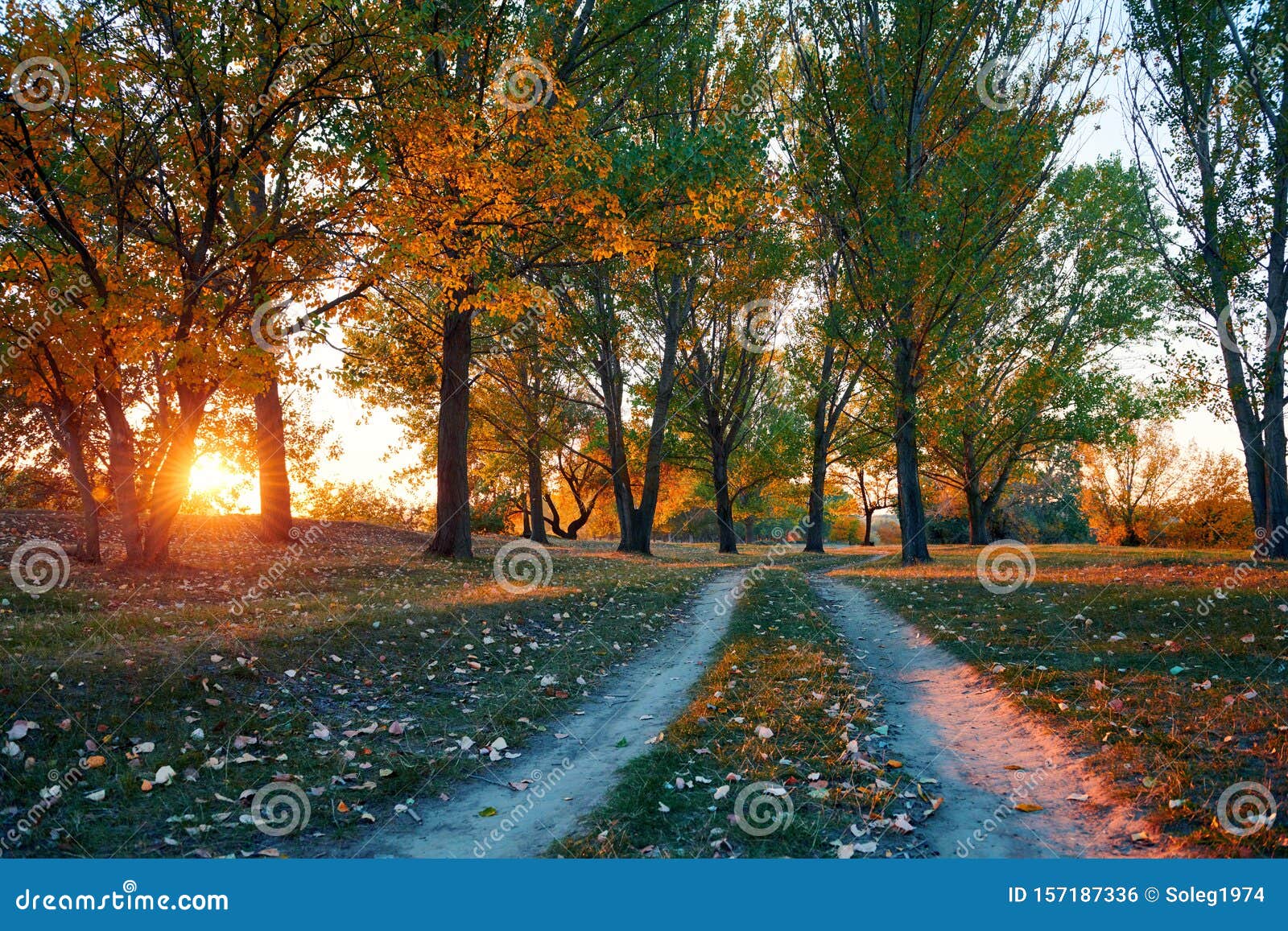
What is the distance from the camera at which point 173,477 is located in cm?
1294

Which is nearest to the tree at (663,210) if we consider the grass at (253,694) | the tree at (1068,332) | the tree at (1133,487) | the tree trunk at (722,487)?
the tree trunk at (722,487)

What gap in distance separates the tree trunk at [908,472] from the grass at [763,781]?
591 inches

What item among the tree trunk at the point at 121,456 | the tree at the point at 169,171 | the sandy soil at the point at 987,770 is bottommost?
the sandy soil at the point at 987,770

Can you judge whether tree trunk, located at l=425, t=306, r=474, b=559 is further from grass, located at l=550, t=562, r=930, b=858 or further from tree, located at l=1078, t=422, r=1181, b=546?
tree, located at l=1078, t=422, r=1181, b=546

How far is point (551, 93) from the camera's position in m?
16.6

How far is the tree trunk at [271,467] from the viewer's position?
20.1m

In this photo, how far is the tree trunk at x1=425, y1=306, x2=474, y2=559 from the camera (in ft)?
61.9

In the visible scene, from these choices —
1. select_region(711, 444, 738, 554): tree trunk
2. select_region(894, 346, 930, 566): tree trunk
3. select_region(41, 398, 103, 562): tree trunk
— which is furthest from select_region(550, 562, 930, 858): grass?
select_region(711, 444, 738, 554): tree trunk

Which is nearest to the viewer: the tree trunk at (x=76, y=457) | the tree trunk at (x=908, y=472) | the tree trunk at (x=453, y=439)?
the tree trunk at (x=76, y=457)

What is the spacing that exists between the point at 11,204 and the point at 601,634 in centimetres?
1157

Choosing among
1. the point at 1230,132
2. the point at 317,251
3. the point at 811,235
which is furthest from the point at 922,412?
the point at 317,251

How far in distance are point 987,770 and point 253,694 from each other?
7356mm

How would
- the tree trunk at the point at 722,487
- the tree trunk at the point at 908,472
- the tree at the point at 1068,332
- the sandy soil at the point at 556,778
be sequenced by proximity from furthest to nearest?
the tree trunk at the point at 722,487 < the tree at the point at 1068,332 < the tree trunk at the point at 908,472 < the sandy soil at the point at 556,778

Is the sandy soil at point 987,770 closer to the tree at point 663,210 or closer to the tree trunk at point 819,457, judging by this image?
the tree at point 663,210
